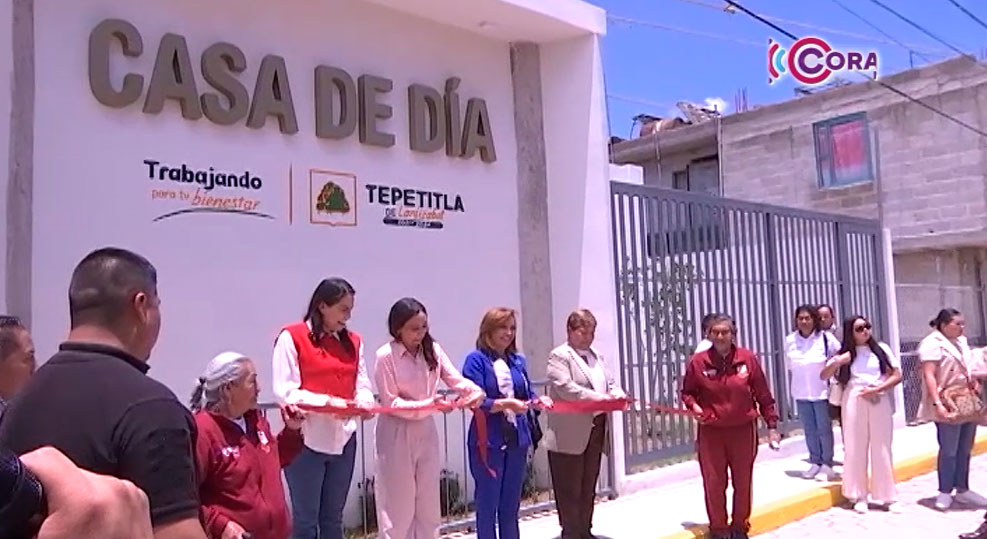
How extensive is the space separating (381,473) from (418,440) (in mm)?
290

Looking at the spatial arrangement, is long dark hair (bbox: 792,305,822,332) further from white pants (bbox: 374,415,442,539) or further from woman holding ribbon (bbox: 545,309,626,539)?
white pants (bbox: 374,415,442,539)

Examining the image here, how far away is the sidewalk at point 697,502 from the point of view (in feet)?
26.6

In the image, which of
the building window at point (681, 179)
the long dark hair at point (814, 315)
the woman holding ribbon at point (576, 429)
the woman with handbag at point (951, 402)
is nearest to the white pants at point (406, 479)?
the woman holding ribbon at point (576, 429)

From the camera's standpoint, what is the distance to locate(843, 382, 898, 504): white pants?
29.8 feet

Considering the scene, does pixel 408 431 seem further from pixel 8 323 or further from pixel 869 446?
pixel 869 446

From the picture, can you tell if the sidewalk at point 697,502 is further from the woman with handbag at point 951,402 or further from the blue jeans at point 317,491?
the blue jeans at point 317,491

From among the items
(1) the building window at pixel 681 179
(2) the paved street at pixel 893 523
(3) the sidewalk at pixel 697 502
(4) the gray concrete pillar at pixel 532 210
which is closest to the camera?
(3) the sidewalk at pixel 697 502

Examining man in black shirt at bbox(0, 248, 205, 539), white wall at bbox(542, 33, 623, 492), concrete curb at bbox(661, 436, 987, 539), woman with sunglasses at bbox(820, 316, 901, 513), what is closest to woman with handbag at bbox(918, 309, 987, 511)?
woman with sunglasses at bbox(820, 316, 901, 513)

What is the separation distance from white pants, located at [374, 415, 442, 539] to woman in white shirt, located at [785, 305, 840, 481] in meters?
5.45

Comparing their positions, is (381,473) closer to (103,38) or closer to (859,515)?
(103,38)

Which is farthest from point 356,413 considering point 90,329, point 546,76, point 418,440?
point 546,76

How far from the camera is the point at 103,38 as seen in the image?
23.2ft

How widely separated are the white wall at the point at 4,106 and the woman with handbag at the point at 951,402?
738 centimetres

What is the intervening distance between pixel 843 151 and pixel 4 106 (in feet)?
56.9
